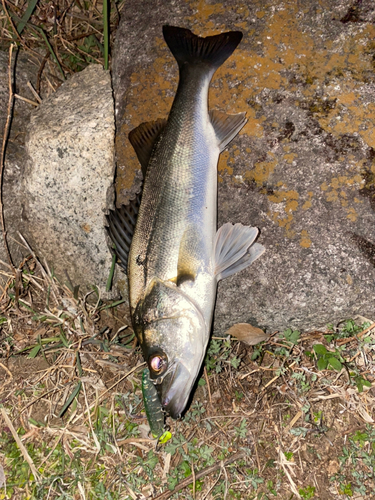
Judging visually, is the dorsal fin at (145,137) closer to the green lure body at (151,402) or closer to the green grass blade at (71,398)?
the green lure body at (151,402)

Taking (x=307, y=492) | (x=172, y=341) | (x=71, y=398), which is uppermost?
(x=172, y=341)

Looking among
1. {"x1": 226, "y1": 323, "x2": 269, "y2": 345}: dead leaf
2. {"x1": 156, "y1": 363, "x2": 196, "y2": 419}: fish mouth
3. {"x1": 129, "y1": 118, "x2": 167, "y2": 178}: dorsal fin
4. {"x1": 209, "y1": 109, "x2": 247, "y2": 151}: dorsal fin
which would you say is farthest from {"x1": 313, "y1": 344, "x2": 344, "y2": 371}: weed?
{"x1": 129, "y1": 118, "x2": 167, "y2": 178}: dorsal fin

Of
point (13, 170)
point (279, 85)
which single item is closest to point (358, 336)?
point (279, 85)

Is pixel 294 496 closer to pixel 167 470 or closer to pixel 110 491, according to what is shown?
pixel 167 470

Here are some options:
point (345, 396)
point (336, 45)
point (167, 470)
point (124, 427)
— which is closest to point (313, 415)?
point (345, 396)

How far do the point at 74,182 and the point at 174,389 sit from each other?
1916mm

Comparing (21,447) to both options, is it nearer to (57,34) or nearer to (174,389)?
(174,389)

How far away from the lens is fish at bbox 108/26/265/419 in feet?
9.82

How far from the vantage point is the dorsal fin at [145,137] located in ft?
11.0

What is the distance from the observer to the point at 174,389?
117 inches

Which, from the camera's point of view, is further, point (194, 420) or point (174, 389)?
point (194, 420)

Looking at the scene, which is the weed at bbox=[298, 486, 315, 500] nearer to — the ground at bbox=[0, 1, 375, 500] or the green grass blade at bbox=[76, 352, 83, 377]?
the ground at bbox=[0, 1, 375, 500]

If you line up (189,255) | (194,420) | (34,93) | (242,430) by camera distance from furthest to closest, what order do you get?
(34,93), (194,420), (242,430), (189,255)

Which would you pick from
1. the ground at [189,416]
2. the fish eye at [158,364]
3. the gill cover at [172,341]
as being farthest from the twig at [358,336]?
the fish eye at [158,364]
